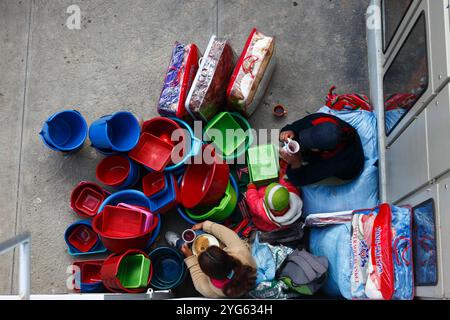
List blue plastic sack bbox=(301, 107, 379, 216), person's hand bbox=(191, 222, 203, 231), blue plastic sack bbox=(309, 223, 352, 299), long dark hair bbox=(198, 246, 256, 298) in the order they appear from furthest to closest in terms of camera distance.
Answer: person's hand bbox=(191, 222, 203, 231)
blue plastic sack bbox=(301, 107, 379, 216)
blue plastic sack bbox=(309, 223, 352, 299)
long dark hair bbox=(198, 246, 256, 298)

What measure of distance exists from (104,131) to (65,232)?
37.5 inches

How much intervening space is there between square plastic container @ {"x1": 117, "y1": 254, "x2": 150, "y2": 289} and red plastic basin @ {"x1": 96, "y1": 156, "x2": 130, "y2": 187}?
0.68 meters

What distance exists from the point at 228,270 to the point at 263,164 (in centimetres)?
113

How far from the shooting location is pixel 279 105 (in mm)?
4113

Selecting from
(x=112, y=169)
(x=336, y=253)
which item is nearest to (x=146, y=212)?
(x=112, y=169)

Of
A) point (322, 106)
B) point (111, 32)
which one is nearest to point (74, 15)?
point (111, 32)

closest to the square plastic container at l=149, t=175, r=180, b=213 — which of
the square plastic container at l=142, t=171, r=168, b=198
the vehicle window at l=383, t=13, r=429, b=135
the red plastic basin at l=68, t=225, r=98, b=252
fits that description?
the square plastic container at l=142, t=171, r=168, b=198

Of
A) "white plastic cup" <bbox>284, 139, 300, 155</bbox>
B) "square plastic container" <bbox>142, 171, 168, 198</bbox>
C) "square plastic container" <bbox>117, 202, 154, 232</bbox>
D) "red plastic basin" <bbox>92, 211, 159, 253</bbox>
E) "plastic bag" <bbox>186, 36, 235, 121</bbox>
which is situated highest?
"plastic bag" <bbox>186, 36, 235, 121</bbox>

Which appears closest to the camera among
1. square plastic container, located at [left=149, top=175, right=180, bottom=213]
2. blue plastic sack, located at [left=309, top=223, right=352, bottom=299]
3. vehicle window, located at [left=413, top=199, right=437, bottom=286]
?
vehicle window, located at [left=413, top=199, right=437, bottom=286]

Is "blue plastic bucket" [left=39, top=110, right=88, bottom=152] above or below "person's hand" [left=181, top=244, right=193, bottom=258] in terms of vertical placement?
above

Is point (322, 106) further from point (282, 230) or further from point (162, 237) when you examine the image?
point (162, 237)

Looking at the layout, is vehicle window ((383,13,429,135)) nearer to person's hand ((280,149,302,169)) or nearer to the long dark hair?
person's hand ((280,149,302,169))

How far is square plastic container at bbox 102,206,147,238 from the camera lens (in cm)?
376

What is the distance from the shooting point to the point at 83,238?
4.00 metres
